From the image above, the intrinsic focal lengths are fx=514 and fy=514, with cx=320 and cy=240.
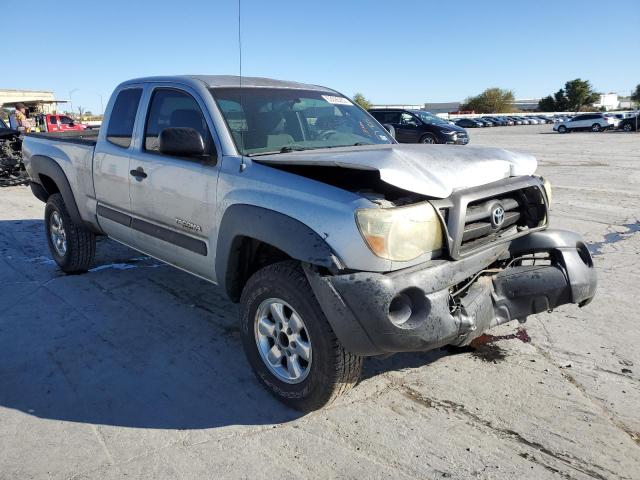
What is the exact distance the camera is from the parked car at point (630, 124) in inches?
1372

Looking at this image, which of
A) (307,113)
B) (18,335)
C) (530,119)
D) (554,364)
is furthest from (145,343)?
(530,119)

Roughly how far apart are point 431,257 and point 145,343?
7.51 feet

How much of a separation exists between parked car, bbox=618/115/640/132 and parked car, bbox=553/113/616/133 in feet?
2.80

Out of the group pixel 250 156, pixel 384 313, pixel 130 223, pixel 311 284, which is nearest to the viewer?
pixel 384 313

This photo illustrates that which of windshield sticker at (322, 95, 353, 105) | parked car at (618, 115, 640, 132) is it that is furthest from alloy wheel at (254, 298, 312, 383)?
parked car at (618, 115, 640, 132)

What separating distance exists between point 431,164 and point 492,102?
93.2 meters

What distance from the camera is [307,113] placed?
157 inches

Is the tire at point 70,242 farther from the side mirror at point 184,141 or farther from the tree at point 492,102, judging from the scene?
the tree at point 492,102

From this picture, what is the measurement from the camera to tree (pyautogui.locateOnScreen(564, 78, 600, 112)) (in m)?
83.5

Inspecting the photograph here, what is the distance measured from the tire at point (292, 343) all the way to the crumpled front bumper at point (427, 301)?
0.43 feet

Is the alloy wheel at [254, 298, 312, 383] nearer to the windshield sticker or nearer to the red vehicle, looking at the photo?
the windshield sticker

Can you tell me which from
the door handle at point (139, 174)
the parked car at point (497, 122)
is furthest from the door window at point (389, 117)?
the parked car at point (497, 122)

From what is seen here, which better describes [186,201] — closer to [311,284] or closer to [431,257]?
[311,284]

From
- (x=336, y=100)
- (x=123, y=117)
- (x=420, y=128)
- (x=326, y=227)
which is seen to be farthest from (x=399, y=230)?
(x=420, y=128)
